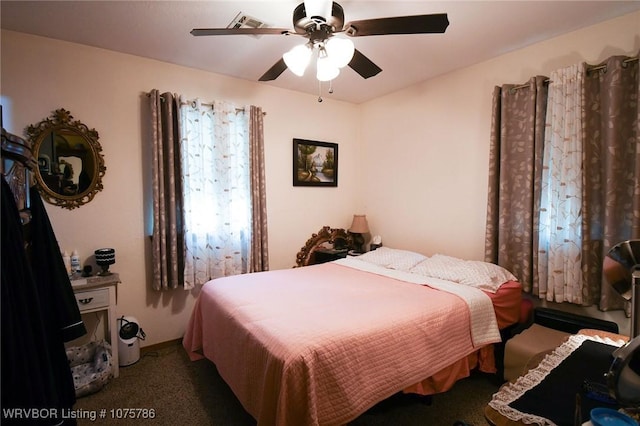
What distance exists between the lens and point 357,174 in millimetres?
4234

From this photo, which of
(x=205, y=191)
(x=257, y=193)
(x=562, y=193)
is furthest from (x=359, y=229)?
(x=562, y=193)

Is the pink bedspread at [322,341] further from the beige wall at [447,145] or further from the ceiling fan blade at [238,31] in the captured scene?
the ceiling fan blade at [238,31]

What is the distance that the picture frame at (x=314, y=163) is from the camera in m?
3.66

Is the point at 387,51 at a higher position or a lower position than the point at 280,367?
higher

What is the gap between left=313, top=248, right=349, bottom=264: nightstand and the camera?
363cm

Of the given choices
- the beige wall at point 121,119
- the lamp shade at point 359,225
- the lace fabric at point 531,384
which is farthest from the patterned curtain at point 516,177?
the beige wall at point 121,119

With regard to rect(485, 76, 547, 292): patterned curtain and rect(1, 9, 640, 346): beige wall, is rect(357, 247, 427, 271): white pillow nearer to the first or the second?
rect(1, 9, 640, 346): beige wall

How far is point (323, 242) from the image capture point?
12.8 ft

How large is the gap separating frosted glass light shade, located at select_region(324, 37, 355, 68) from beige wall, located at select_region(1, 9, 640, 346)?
174cm

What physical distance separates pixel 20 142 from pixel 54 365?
85 cm

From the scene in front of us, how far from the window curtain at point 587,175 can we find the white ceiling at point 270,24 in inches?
14.7

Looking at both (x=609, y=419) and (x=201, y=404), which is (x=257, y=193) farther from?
(x=609, y=419)

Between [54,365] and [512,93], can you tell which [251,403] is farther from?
[512,93]

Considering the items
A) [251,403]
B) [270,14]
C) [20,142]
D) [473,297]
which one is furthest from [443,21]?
[251,403]
